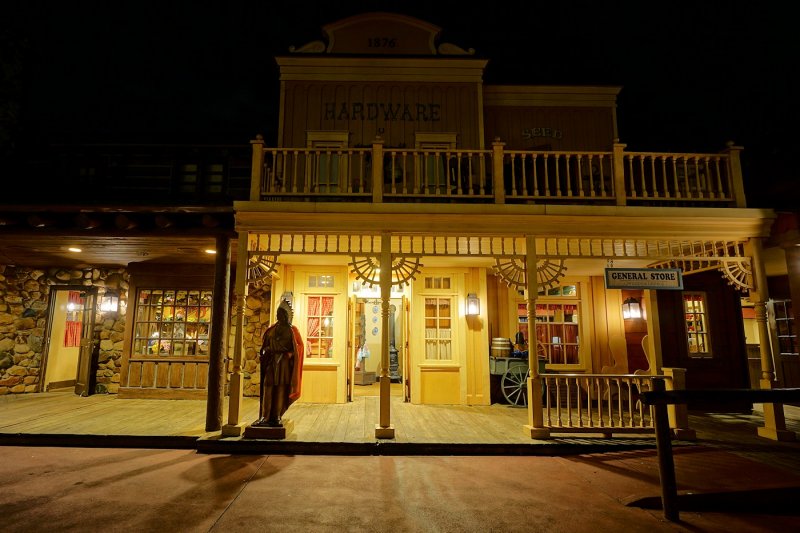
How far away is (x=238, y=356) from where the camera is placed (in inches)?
247

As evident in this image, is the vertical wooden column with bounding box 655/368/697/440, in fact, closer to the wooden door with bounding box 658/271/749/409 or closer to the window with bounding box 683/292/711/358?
the wooden door with bounding box 658/271/749/409

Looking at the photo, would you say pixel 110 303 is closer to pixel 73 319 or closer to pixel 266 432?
pixel 73 319

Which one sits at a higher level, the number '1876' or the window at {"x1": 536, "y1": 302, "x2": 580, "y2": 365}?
the number '1876'

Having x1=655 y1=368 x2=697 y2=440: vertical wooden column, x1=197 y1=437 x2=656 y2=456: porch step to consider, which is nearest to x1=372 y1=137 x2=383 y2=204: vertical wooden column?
x1=197 y1=437 x2=656 y2=456: porch step

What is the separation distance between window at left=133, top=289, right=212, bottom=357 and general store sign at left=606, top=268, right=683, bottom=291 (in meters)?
8.43

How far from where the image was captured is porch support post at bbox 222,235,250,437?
6020 mm

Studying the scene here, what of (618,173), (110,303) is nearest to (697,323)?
(618,173)

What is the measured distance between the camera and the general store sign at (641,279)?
20.7ft

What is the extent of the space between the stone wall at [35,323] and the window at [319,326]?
4.71 meters

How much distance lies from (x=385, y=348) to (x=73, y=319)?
9.70 meters

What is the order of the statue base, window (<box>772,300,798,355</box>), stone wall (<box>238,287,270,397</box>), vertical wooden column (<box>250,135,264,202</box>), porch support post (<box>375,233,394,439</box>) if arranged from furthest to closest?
window (<box>772,300,798,355</box>), stone wall (<box>238,287,270,397</box>), vertical wooden column (<box>250,135,264,202</box>), porch support post (<box>375,233,394,439</box>), the statue base

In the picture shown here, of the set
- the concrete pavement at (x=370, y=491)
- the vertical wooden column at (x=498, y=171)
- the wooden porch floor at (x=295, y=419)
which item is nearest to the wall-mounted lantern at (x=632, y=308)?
the wooden porch floor at (x=295, y=419)

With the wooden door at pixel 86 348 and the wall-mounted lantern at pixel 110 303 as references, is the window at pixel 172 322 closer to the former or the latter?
the wall-mounted lantern at pixel 110 303

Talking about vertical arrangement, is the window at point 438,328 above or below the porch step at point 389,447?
above
